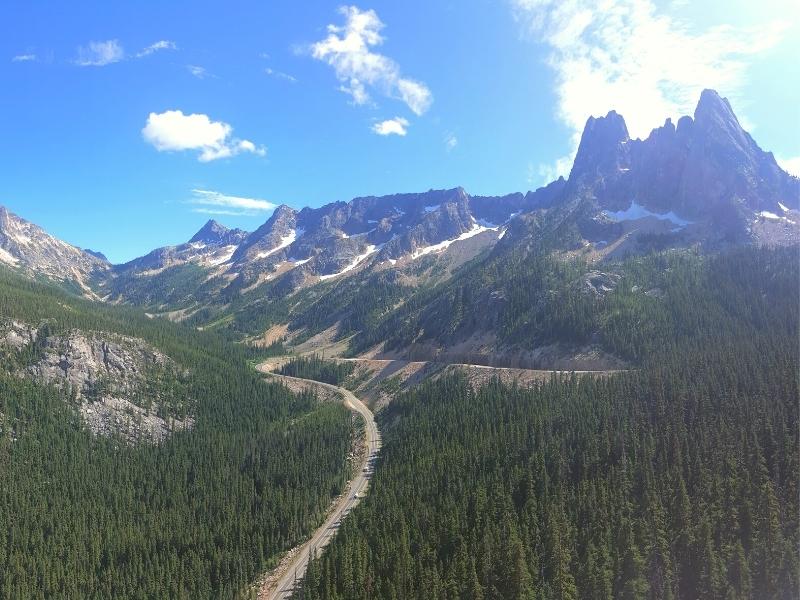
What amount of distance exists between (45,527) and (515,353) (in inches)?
5518

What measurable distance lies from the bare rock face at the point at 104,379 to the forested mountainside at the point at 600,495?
76.2m

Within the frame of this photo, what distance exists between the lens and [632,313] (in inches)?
6791

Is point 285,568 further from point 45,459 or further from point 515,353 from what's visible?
point 515,353

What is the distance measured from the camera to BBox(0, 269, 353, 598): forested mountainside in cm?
8481

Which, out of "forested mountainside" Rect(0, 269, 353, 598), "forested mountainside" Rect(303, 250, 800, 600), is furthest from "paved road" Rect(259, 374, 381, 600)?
"forested mountainside" Rect(303, 250, 800, 600)

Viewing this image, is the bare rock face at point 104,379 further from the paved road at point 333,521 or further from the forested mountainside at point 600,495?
the forested mountainside at point 600,495

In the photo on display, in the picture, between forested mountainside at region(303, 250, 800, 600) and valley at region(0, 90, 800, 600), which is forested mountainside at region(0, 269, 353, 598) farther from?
forested mountainside at region(303, 250, 800, 600)

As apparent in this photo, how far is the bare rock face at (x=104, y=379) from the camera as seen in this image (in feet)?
484

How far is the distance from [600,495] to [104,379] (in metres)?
147

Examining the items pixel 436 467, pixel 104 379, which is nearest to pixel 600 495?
pixel 436 467

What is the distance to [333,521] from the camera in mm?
101250

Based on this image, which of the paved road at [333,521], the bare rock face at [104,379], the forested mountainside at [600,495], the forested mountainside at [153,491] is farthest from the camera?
the bare rock face at [104,379]

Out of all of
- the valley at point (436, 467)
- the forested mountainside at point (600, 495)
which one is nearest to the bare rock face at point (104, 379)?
the valley at point (436, 467)

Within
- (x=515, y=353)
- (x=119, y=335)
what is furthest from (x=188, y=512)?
(x=515, y=353)
